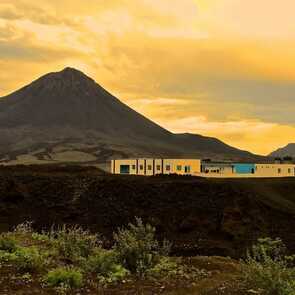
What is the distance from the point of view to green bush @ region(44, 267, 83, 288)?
11.1m

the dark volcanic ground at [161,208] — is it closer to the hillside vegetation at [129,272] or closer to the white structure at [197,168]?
the hillside vegetation at [129,272]

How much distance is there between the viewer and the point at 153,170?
90.8 metres

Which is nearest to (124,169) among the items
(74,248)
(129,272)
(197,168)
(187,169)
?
(187,169)

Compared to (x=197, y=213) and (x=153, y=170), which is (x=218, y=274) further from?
(x=153, y=170)

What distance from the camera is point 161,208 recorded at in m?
35.3

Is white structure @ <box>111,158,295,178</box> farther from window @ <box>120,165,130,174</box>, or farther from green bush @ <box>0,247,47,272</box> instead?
green bush @ <box>0,247,47,272</box>

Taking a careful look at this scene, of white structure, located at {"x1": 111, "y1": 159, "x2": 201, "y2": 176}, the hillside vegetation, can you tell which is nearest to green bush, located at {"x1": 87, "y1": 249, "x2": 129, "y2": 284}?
the hillside vegetation

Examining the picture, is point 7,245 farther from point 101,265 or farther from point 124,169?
point 124,169

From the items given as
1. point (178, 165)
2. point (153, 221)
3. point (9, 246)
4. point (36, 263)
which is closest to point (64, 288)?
point (36, 263)

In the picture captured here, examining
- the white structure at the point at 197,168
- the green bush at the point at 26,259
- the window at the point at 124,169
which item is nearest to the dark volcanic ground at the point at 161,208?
the green bush at the point at 26,259

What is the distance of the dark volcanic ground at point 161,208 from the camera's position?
104 feet

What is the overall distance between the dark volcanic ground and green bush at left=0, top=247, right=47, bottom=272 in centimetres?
1417

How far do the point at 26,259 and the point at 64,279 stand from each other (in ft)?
6.08

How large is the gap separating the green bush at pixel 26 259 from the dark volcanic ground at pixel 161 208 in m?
14.2
